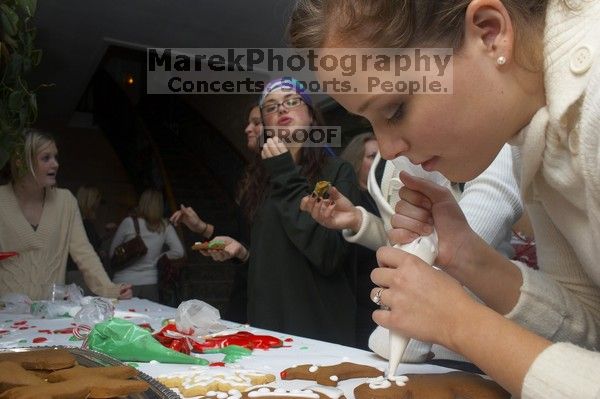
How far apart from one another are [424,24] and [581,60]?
0.21 metres

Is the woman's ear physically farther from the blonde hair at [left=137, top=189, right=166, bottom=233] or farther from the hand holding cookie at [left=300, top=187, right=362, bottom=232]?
the blonde hair at [left=137, top=189, right=166, bottom=233]

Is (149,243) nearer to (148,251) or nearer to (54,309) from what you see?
(148,251)

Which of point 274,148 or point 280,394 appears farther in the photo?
point 274,148

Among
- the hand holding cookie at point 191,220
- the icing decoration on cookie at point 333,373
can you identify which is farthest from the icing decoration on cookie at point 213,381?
the hand holding cookie at point 191,220

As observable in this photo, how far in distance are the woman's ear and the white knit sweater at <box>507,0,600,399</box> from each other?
0.05 meters

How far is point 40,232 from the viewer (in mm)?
3088

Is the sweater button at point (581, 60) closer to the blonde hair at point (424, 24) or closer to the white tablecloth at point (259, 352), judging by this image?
Answer: the blonde hair at point (424, 24)

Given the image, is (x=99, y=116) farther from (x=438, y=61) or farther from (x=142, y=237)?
(x=438, y=61)

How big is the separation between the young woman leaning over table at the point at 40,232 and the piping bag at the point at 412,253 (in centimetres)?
221

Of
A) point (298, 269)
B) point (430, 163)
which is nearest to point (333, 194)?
point (298, 269)

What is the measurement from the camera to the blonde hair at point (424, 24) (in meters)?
0.85

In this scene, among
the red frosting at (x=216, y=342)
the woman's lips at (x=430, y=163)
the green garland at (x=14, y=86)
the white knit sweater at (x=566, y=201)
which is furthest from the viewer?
the green garland at (x=14, y=86)

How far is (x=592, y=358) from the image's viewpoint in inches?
29.9

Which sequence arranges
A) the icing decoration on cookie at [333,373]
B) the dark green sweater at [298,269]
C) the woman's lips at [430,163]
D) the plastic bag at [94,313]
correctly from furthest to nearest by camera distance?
the dark green sweater at [298,269] → the plastic bag at [94,313] → the icing decoration on cookie at [333,373] → the woman's lips at [430,163]
